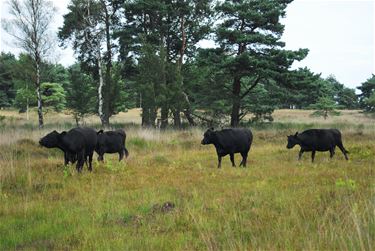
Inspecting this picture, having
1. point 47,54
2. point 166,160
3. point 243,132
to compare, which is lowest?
point 166,160

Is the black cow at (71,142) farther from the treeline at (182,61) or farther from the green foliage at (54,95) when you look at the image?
the green foliage at (54,95)

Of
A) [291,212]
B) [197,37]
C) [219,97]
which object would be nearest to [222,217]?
[291,212]

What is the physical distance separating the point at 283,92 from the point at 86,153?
63.5ft

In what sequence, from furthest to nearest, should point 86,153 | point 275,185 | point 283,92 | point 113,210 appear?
1. point 283,92
2. point 86,153
3. point 275,185
4. point 113,210

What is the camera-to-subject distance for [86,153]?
1320 centimetres

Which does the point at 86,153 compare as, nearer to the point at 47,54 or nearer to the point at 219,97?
the point at 219,97

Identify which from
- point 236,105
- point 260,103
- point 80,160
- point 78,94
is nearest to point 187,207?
point 80,160

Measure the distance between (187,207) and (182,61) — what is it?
2602 centimetres

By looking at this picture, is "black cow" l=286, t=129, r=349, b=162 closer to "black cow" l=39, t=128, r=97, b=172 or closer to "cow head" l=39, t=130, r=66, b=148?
"black cow" l=39, t=128, r=97, b=172

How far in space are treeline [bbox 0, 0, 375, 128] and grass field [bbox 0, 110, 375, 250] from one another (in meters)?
14.4

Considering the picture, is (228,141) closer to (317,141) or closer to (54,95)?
(317,141)

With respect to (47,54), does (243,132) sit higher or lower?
lower

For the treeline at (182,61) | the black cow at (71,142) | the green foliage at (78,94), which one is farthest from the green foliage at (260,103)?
the black cow at (71,142)

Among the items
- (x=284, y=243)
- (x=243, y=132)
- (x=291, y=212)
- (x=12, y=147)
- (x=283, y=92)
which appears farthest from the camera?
(x=283, y=92)
